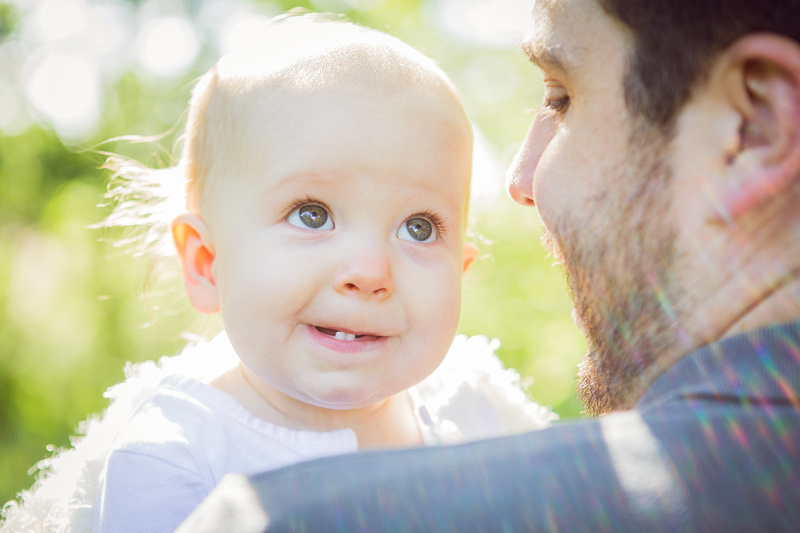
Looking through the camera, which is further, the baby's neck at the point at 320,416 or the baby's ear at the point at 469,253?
the baby's ear at the point at 469,253

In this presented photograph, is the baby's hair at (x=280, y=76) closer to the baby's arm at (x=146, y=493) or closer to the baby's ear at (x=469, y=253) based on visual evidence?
the baby's ear at (x=469, y=253)

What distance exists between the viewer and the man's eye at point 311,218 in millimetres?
1612

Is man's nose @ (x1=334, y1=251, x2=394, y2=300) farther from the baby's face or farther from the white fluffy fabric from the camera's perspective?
the white fluffy fabric

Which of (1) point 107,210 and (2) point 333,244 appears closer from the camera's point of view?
(2) point 333,244

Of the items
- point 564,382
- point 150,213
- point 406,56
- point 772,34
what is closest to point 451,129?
point 406,56

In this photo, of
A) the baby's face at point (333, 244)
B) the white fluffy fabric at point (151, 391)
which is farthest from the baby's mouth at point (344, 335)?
the white fluffy fabric at point (151, 391)

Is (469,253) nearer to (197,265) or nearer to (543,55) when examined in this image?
(543,55)

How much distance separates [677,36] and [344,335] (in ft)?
3.32

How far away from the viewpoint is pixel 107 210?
4.70m

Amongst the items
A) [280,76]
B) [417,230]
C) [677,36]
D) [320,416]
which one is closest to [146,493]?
[320,416]

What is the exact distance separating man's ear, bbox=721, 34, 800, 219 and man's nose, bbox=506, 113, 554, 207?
53 cm

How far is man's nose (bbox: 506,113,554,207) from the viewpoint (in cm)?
167

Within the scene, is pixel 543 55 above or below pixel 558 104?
above

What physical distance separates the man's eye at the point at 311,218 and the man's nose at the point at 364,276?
14 cm
